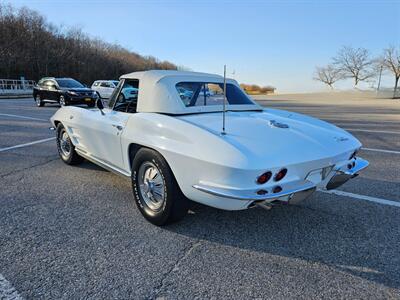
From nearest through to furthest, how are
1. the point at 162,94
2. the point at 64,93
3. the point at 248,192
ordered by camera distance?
1. the point at 248,192
2. the point at 162,94
3. the point at 64,93

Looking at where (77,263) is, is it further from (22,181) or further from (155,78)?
(22,181)

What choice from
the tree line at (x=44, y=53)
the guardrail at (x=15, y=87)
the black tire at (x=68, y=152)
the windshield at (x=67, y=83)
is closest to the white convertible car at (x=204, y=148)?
the black tire at (x=68, y=152)

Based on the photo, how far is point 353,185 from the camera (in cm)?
443

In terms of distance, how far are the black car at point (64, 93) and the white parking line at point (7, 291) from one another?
1401cm

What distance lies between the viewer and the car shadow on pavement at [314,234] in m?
2.56

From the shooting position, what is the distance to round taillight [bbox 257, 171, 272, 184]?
95.5 inches

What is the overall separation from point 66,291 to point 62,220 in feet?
4.06

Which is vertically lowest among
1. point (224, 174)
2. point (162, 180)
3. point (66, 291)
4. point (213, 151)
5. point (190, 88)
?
point (66, 291)

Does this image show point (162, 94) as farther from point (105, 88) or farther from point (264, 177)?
point (105, 88)

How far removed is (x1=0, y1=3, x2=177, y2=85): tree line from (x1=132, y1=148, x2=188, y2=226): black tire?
137 ft

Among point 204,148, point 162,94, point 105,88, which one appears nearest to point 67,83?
point 105,88

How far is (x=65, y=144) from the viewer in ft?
17.4

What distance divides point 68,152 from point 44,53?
4445 centimetres

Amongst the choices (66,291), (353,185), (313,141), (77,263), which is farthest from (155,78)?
(353,185)
